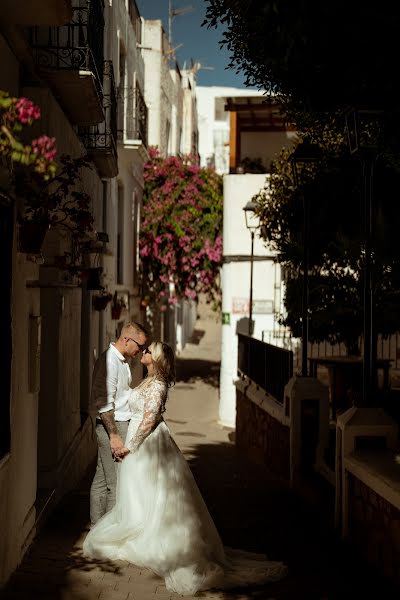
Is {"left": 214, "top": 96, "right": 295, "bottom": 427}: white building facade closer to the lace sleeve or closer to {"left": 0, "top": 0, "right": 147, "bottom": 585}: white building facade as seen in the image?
{"left": 0, "top": 0, "right": 147, "bottom": 585}: white building facade

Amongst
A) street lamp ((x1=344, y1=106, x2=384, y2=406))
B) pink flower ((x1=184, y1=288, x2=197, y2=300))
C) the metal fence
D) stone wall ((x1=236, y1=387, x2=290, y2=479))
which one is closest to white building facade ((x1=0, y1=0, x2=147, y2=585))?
street lamp ((x1=344, y1=106, x2=384, y2=406))

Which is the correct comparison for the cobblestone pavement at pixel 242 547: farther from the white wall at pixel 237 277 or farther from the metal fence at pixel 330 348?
→ the white wall at pixel 237 277

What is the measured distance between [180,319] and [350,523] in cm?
3449

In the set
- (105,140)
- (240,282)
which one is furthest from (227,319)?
(105,140)

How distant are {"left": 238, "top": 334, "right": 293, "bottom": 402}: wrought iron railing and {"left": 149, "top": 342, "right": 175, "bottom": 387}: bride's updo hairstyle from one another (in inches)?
189

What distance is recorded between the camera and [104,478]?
25.8 feet

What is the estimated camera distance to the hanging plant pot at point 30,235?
6746mm

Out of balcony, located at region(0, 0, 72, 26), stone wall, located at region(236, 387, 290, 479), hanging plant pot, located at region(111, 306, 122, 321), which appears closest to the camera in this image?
balcony, located at region(0, 0, 72, 26)

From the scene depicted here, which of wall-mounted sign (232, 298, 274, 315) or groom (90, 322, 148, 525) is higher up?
wall-mounted sign (232, 298, 274, 315)

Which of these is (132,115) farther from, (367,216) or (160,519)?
(160,519)

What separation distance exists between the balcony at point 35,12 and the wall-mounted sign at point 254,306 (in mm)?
14809

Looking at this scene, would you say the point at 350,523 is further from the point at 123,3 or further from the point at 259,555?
the point at 123,3

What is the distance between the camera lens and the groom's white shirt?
777 centimetres

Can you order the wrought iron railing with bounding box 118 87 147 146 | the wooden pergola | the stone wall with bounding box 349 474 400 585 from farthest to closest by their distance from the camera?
the wooden pergola, the wrought iron railing with bounding box 118 87 147 146, the stone wall with bounding box 349 474 400 585
